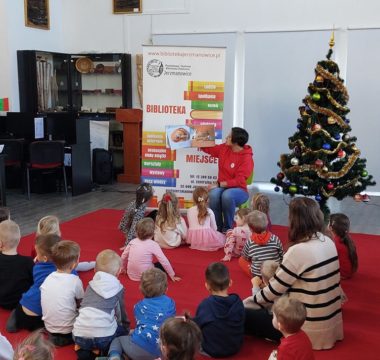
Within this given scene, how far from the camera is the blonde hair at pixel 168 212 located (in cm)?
496

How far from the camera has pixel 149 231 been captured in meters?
4.12

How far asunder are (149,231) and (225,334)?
1.41m

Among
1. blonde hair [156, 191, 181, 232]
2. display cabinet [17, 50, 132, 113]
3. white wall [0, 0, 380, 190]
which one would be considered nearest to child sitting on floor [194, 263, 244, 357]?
blonde hair [156, 191, 181, 232]

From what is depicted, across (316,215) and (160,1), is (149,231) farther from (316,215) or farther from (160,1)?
(160,1)

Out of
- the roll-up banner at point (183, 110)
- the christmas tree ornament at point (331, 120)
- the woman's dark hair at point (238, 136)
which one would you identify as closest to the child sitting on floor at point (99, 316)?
the woman's dark hair at point (238, 136)

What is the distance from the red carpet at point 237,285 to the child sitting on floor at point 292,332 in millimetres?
639

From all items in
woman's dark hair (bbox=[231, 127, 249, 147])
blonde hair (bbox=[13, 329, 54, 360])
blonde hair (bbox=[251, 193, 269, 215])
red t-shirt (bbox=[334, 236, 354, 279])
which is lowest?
red t-shirt (bbox=[334, 236, 354, 279])

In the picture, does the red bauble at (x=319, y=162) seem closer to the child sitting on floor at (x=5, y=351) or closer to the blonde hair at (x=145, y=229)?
the blonde hair at (x=145, y=229)

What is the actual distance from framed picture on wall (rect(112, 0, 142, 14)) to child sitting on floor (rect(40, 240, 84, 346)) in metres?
7.14

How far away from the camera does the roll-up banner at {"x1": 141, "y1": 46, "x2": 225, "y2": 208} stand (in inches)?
236

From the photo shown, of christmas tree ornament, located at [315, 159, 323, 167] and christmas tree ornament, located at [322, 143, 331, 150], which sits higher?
christmas tree ornament, located at [322, 143, 331, 150]

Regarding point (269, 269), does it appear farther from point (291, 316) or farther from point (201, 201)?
point (201, 201)

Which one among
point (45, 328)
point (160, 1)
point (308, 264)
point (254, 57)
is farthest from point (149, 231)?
point (160, 1)

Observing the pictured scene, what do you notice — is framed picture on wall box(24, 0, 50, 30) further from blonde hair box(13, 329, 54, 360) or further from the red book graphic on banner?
blonde hair box(13, 329, 54, 360)
